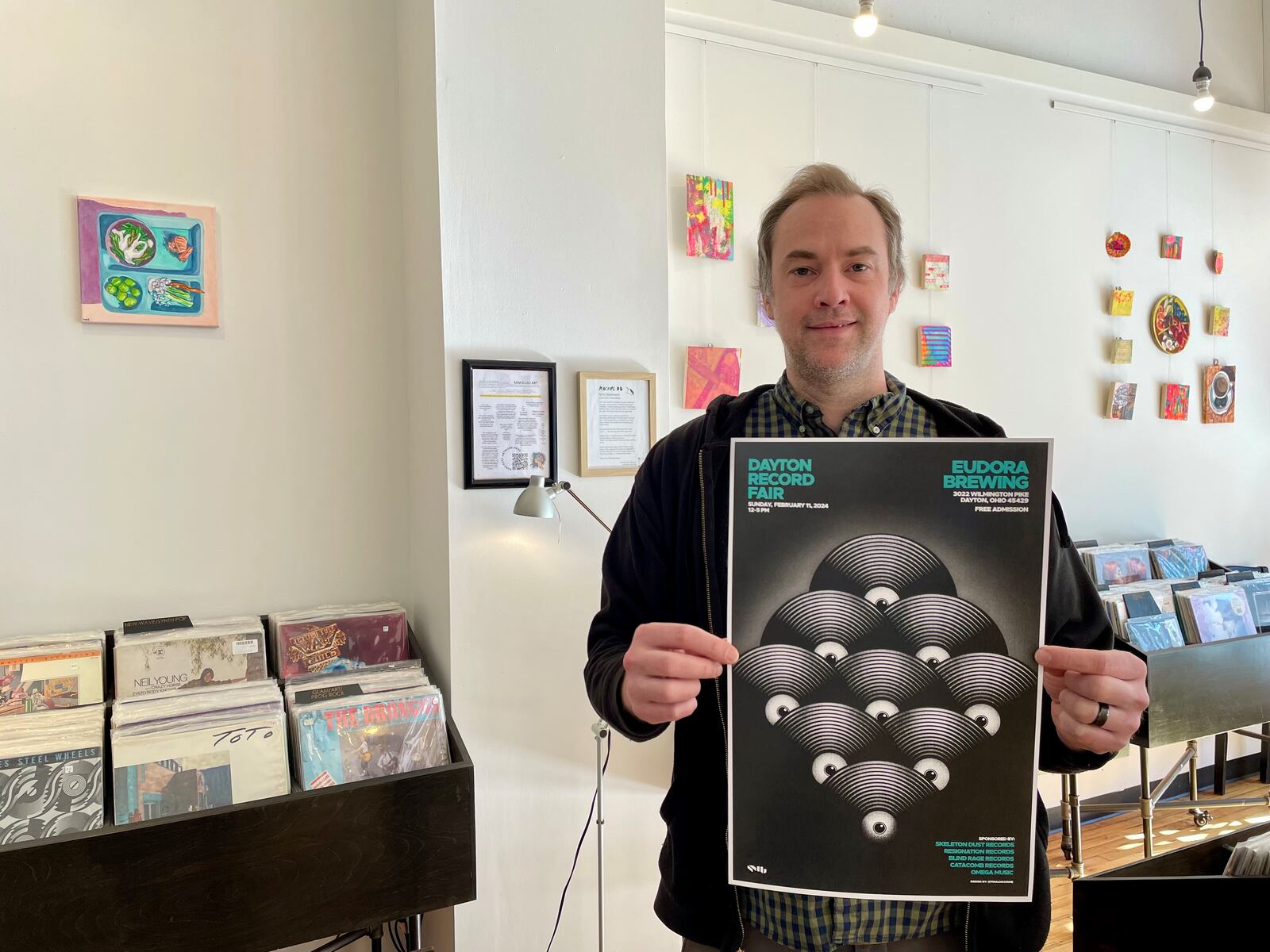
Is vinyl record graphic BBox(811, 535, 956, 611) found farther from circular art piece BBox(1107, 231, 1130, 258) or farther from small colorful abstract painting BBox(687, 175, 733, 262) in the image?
circular art piece BBox(1107, 231, 1130, 258)

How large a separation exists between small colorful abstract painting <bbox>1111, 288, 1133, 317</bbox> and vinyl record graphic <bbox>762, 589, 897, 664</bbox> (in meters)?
3.19

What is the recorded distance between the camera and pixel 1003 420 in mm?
3154

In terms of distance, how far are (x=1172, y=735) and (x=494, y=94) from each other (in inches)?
112

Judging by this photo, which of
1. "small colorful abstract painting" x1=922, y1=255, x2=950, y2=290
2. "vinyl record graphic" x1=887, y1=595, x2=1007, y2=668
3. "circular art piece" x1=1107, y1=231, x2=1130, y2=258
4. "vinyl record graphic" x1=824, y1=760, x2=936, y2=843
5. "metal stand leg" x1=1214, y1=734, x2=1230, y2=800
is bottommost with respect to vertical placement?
"metal stand leg" x1=1214, y1=734, x2=1230, y2=800

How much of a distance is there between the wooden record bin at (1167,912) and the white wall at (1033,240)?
1.94m

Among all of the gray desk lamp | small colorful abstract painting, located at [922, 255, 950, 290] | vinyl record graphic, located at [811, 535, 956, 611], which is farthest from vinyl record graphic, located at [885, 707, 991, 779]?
small colorful abstract painting, located at [922, 255, 950, 290]

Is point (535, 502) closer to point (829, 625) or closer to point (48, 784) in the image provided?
point (829, 625)

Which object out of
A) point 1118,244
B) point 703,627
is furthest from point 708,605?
point 1118,244

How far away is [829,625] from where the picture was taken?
2.88 feet

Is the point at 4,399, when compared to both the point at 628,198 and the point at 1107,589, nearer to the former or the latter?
the point at 628,198

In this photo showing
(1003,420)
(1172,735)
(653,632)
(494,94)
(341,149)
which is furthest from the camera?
(1003,420)

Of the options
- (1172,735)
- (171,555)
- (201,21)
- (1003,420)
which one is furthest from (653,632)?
(1003,420)

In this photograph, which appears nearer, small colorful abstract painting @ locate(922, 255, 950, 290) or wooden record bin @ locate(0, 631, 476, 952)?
wooden record bin @ locate(0, 631, 476, 952)

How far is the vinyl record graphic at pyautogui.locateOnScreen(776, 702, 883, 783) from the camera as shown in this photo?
87 centimetres
